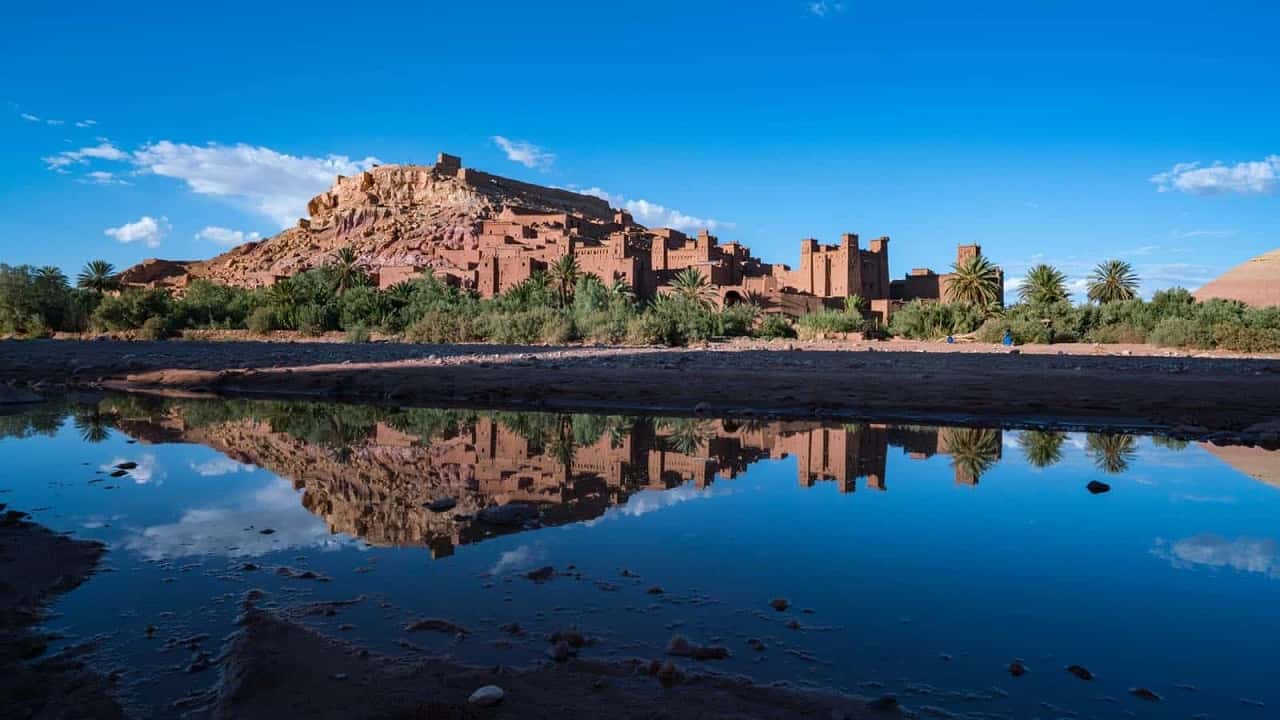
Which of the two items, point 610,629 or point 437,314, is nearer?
point 610,629

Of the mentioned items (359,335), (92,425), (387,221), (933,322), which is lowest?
(92,425)

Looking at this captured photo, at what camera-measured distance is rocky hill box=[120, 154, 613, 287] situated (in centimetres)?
8319

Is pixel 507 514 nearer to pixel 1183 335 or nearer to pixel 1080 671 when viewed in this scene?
pixel 1080 671

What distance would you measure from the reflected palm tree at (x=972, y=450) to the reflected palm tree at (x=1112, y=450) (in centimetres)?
98

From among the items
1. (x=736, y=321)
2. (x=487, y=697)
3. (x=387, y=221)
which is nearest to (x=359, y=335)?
(x=736, y=321)

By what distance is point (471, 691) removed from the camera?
9.18 ft

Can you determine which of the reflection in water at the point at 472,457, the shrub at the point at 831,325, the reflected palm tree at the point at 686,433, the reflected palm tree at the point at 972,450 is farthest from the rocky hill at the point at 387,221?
the reflected palm tree at the point at 972,450

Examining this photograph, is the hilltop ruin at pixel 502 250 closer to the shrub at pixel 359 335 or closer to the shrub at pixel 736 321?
the shrub at pixel 736 321

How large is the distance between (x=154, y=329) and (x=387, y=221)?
57643mm

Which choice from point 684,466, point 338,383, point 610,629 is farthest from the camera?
Answer: point 338,383

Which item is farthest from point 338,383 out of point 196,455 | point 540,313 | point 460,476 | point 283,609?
point 540,313

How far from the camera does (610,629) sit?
3.41 metres

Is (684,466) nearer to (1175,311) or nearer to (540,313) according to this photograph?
(540,313)

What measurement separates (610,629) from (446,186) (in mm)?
99066
